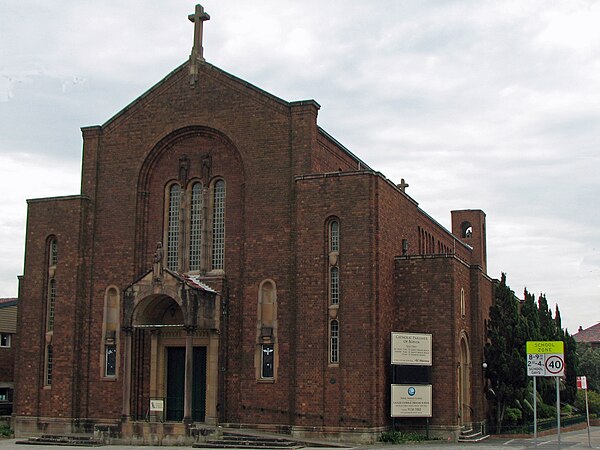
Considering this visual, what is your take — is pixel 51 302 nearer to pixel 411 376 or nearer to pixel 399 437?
pixel 411 376

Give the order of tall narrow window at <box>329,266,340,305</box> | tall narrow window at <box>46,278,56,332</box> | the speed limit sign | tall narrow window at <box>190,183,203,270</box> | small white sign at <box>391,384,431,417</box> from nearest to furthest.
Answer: the speed limit sign, small white sign at <box>391,384,431,417</box>, tall narrow window at <box>329,266,340,305</box>, tall narrow window at <box>190,183,203,270</box>, tall narrow window at <box>46,278,56,332</box>

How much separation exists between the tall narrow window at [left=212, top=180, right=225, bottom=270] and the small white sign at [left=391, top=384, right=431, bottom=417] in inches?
332

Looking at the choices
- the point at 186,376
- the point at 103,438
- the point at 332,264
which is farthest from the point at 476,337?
the point at 103,438

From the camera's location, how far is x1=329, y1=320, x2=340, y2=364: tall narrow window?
1206 inches

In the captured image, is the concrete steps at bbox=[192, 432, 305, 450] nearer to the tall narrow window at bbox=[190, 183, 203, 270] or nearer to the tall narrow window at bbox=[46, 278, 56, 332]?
the tall narrow window at bbox=[190, 183, 203, 270]

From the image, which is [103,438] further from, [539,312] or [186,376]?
[539,312]

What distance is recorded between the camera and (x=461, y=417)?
32.4 m

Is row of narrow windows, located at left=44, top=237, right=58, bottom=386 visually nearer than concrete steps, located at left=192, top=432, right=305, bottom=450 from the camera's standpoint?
No

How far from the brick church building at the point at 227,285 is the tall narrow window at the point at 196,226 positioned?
7 cm

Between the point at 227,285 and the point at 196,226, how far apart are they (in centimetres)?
302

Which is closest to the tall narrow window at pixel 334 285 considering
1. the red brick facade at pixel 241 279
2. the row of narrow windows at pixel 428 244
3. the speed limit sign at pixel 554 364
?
the red brick facade at pixel 241 279

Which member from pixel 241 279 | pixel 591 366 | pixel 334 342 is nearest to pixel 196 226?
pixel 241 279

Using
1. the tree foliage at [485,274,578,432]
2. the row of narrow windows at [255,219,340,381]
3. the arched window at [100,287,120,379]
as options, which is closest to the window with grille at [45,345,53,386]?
the arched window at [100,287,120,379]

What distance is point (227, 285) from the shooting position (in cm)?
3309
